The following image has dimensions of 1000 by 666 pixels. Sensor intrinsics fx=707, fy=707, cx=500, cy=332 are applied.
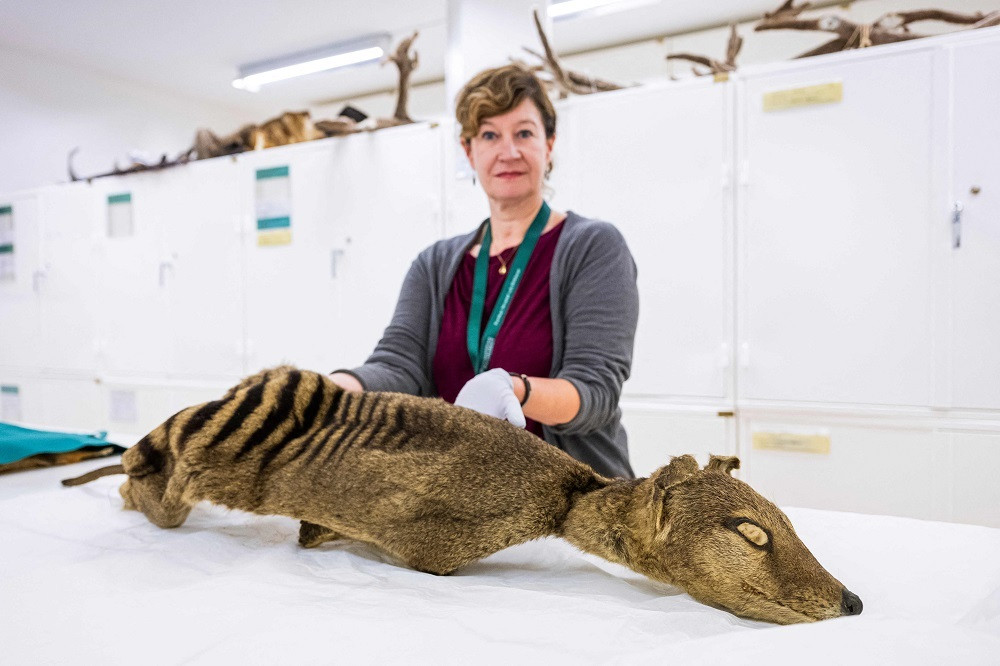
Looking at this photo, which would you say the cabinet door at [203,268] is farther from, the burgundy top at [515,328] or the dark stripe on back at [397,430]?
the dark stripe on back at [397,430]

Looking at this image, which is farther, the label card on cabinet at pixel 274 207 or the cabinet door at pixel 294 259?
the label card on cabinet at pixel 274 207

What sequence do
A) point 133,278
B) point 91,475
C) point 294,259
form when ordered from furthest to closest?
point 133,278 → point 294,259 → point 91,475

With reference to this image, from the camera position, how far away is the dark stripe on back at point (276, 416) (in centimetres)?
98

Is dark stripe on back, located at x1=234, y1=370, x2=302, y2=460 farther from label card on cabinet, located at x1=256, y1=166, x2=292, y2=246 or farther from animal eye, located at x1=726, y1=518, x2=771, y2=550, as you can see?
label card on cabinet, located at x1=256, y1=166, x2=292, y2=246

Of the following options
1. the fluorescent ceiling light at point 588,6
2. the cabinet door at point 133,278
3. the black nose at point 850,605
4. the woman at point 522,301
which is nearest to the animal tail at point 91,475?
the woman at point 522,301

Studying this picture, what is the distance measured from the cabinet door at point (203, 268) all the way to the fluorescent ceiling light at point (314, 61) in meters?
1.67

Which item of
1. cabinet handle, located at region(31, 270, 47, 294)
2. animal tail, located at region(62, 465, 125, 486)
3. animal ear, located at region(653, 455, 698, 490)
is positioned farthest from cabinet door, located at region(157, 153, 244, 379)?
animal ear, located at region(653, 455, 698, 490)

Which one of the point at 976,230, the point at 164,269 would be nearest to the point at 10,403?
the point at 164,269

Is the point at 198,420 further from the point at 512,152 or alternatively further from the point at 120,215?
the point at 120,215

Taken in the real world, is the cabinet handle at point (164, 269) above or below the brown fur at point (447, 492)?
above

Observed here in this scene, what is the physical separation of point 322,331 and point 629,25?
2956 millimetres

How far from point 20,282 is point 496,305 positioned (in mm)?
4271

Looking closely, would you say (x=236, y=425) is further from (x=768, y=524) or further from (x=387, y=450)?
(x=768, y=524)

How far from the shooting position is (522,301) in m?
1.49
